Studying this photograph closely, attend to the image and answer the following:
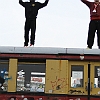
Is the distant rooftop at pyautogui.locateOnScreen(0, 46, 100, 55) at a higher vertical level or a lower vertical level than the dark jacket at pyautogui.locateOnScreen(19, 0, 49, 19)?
lower

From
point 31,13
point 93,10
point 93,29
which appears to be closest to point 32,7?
point 31,13

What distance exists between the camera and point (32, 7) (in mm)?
9344

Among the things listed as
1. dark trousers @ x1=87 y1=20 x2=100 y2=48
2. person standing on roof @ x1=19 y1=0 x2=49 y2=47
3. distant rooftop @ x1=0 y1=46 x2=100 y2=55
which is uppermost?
person standing on roof @ x1=19 y1=0 x2=49 y2=47

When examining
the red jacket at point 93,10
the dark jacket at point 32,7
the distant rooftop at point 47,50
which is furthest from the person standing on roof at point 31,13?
the distant rooftop at point 47,50

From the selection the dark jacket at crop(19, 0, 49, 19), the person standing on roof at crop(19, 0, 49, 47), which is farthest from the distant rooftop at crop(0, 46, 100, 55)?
the dark jacket at crop(19, 0, 49, 19)

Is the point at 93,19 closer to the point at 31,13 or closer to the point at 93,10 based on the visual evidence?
the point at 93,10

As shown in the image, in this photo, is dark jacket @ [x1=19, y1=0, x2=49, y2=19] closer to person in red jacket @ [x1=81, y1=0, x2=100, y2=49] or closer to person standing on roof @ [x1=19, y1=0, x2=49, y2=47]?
person standing on roof @ [x1=19, y1=0, x2=49, y2=47]

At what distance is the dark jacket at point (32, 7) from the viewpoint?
30.6 ft

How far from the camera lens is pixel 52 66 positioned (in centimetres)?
790

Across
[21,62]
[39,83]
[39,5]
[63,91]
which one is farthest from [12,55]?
[39,5]

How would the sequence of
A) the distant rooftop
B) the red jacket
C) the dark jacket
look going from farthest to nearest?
the dark jacket → the red jacket → the distant rooftop

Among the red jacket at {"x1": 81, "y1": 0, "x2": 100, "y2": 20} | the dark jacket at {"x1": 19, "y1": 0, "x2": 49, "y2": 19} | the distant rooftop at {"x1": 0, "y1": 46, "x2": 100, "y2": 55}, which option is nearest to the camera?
the distant rooftop at {"x1": 0, "y1": 46, "x2": 100, "y2": 55}

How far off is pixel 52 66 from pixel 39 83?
486 mm

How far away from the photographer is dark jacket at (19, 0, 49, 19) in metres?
9.31
